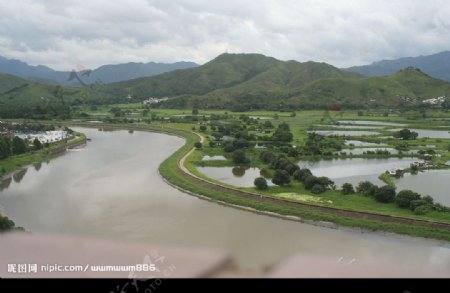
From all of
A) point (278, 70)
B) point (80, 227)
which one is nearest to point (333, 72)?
point (278, 70)

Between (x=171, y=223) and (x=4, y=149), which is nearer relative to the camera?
(x=171, y=223)

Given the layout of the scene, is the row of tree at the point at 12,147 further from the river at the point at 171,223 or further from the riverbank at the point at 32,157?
the river at the point at 171,223

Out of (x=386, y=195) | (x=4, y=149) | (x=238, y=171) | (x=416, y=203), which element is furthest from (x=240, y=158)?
(x=4, y=149)

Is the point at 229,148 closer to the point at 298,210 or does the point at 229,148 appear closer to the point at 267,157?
the point at 267,157

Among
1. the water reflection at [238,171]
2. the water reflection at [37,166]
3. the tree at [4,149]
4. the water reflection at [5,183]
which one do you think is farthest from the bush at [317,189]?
the tree at [4,149]

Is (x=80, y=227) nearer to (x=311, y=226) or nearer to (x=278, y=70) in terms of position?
(x=311, y=226)
